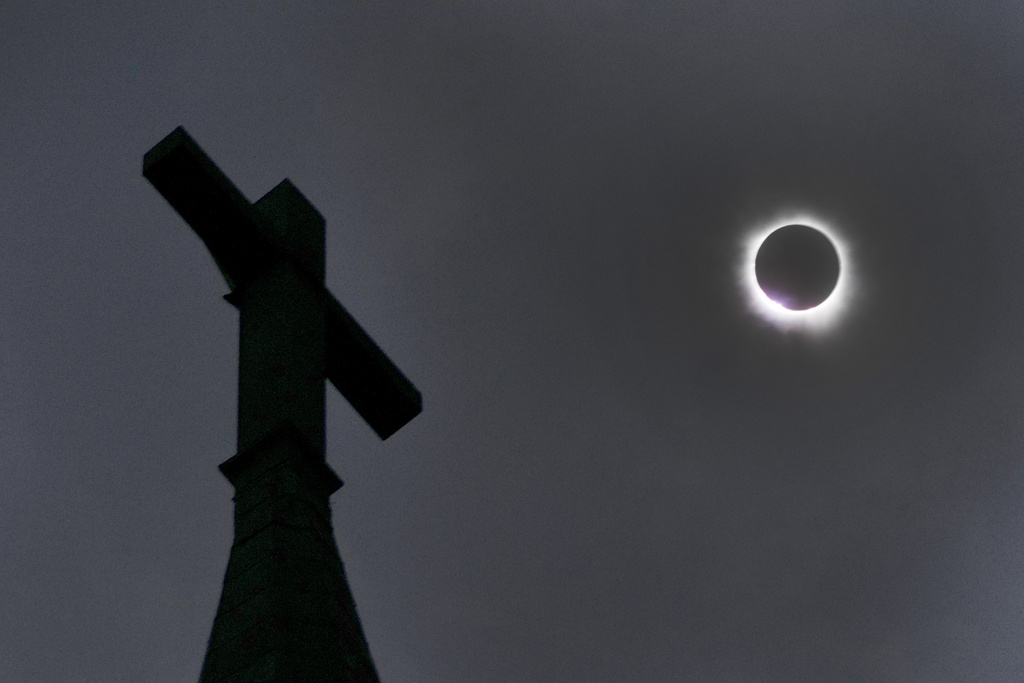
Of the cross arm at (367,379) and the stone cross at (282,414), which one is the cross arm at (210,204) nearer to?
the stone cross at (282,414)

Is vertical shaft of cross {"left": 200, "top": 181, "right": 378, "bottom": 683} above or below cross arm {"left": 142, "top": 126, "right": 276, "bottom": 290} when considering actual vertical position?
below

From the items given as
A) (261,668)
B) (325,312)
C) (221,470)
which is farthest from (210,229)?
(261,668)

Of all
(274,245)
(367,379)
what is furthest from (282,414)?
(367,379)

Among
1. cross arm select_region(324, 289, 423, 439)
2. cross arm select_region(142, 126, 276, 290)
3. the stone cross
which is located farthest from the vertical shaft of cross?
cross arm select_region(324, 289, 423, 439)

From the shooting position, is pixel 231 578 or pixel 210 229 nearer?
pixel 231 578

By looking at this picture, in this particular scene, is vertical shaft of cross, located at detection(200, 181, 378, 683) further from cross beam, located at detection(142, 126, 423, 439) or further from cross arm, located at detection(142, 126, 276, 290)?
cross arm, located at detection(142, 126, 276, 290)

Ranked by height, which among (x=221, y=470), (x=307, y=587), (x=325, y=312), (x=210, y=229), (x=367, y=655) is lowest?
(x=367, y=655)

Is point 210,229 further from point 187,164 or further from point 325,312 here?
point 325,312
